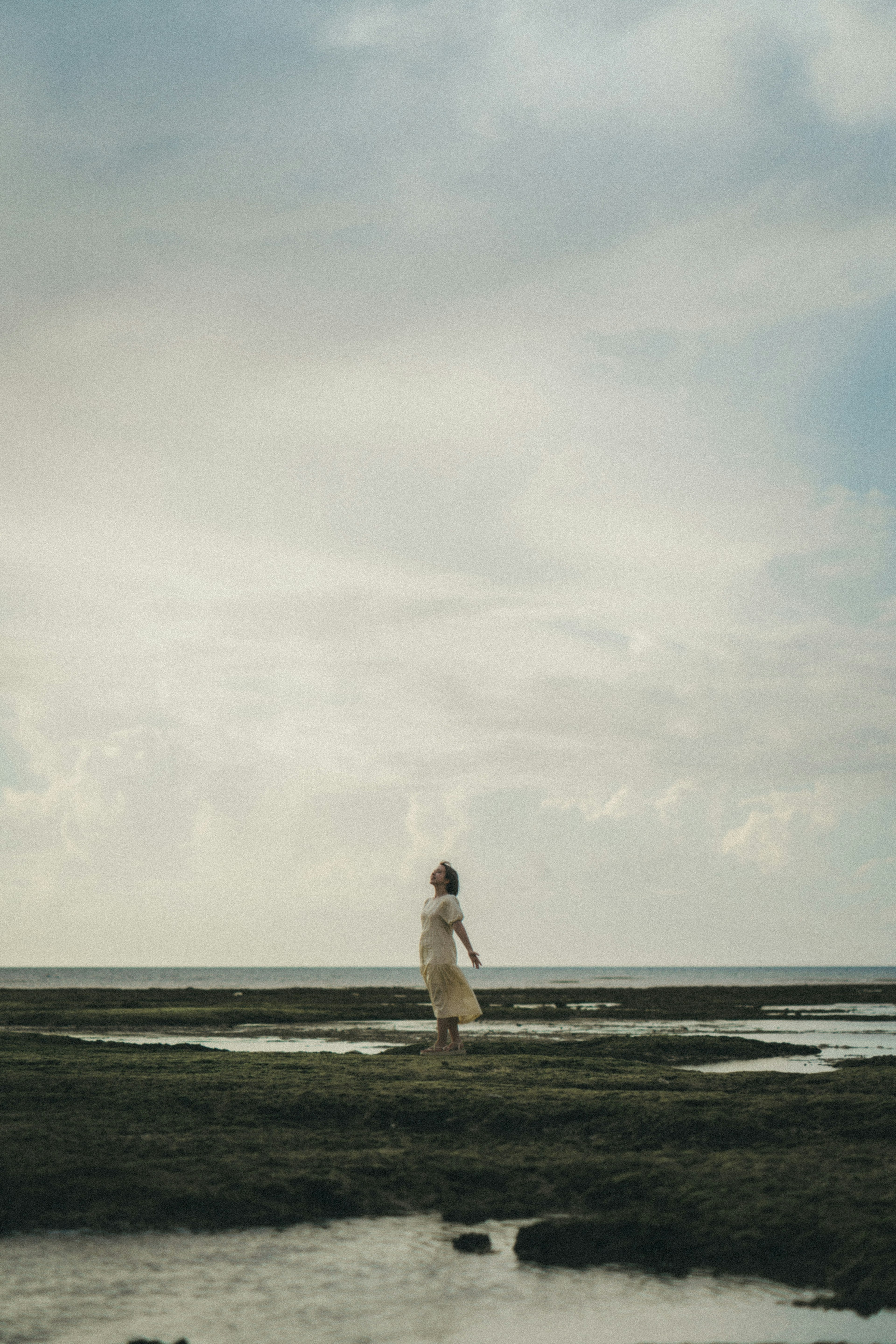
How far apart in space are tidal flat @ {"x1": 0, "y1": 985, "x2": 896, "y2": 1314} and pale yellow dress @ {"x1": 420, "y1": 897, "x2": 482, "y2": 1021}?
1978 millimetres

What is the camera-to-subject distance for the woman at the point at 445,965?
1403 centimetres

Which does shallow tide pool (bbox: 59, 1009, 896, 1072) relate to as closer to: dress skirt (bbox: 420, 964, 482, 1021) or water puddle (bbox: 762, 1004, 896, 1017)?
dress skirt (bbox: 420, 964, 482, 1021)

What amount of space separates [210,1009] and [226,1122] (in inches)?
967

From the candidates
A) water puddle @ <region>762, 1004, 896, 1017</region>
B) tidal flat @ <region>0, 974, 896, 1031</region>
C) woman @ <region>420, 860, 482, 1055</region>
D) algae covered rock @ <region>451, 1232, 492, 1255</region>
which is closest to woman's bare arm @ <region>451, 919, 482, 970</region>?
woman @ <region>420, 860, 482, 1055</region>

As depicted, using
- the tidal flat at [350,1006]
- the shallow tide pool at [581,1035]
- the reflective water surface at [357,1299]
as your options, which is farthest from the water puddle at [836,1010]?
the reflective water surface at [357,1299]

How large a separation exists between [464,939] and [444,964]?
2.37 feet

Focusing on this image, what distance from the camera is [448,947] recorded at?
47.1ft

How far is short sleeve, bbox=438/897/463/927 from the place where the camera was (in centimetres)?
1423

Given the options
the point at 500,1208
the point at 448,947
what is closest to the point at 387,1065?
the point at 448,947

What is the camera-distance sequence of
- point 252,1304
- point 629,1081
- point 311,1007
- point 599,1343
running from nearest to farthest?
1. point 599,1343
2. point 252,1304
3. point 629,1081
4. point 311,1007

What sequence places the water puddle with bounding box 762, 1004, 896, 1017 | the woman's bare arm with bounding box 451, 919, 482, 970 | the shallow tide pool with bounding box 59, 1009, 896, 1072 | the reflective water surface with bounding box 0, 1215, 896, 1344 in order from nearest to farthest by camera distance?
1. the reflective water surface with bounding box 0, 1215, 896, 1344
2. the woman's bare arm with bounding box 451, 919, 482, 970
3. the shallow tide pool with bounding box 59, 1009, 896, 1072
4. the water puddle with bounding box 762, 1004, 896, 1017

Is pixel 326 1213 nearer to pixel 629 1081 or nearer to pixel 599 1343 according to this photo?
pixel 599 1343

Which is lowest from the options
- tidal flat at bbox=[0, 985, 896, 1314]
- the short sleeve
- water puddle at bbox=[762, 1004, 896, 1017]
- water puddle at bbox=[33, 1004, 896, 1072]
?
water puddle at bbox=[762, 1004, 896, 1017]

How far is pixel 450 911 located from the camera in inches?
561
